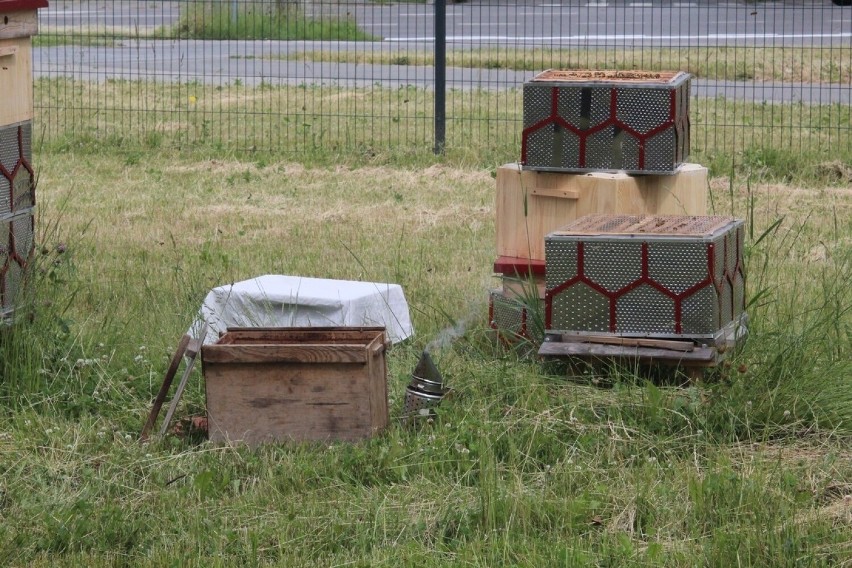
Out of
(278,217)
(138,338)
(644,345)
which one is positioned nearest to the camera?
(644,345)

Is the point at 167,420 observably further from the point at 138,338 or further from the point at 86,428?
the point at 138,338

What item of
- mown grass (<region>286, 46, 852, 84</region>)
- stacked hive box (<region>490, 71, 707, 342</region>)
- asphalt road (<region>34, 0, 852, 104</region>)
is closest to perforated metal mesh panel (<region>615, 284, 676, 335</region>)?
stacked hive box (<region>490, 71, 707, 342</region>)

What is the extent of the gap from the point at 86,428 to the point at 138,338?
37.1 inches

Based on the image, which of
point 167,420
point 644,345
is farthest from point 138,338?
point 644,345

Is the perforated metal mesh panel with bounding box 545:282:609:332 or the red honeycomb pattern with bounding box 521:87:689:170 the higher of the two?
the red honeycomb pattern with bounding box 521:87:689:170

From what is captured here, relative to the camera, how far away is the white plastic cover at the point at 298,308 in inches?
218

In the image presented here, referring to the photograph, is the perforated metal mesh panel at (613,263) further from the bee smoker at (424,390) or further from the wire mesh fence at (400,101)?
the wire mesh fence at (400,101)

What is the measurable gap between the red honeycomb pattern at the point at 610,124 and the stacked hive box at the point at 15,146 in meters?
2.11

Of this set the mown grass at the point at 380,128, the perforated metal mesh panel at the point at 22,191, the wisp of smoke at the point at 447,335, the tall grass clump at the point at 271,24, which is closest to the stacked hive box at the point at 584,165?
the wisp of smoke at the point at 447,335

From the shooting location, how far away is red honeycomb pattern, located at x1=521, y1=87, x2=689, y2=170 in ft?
18.0

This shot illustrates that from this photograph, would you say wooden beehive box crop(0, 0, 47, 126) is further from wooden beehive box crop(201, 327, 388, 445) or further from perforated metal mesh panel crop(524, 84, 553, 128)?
perforated metal mesh panel crop(524, 84, 553, 128)

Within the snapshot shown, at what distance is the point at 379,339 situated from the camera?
4566 mm

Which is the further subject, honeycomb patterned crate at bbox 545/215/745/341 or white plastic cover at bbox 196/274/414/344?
white plastic cover at bbox 196/274/414/344

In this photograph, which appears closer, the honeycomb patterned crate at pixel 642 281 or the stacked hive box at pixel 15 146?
the honeycomb patterned crate at pixel 642 281
